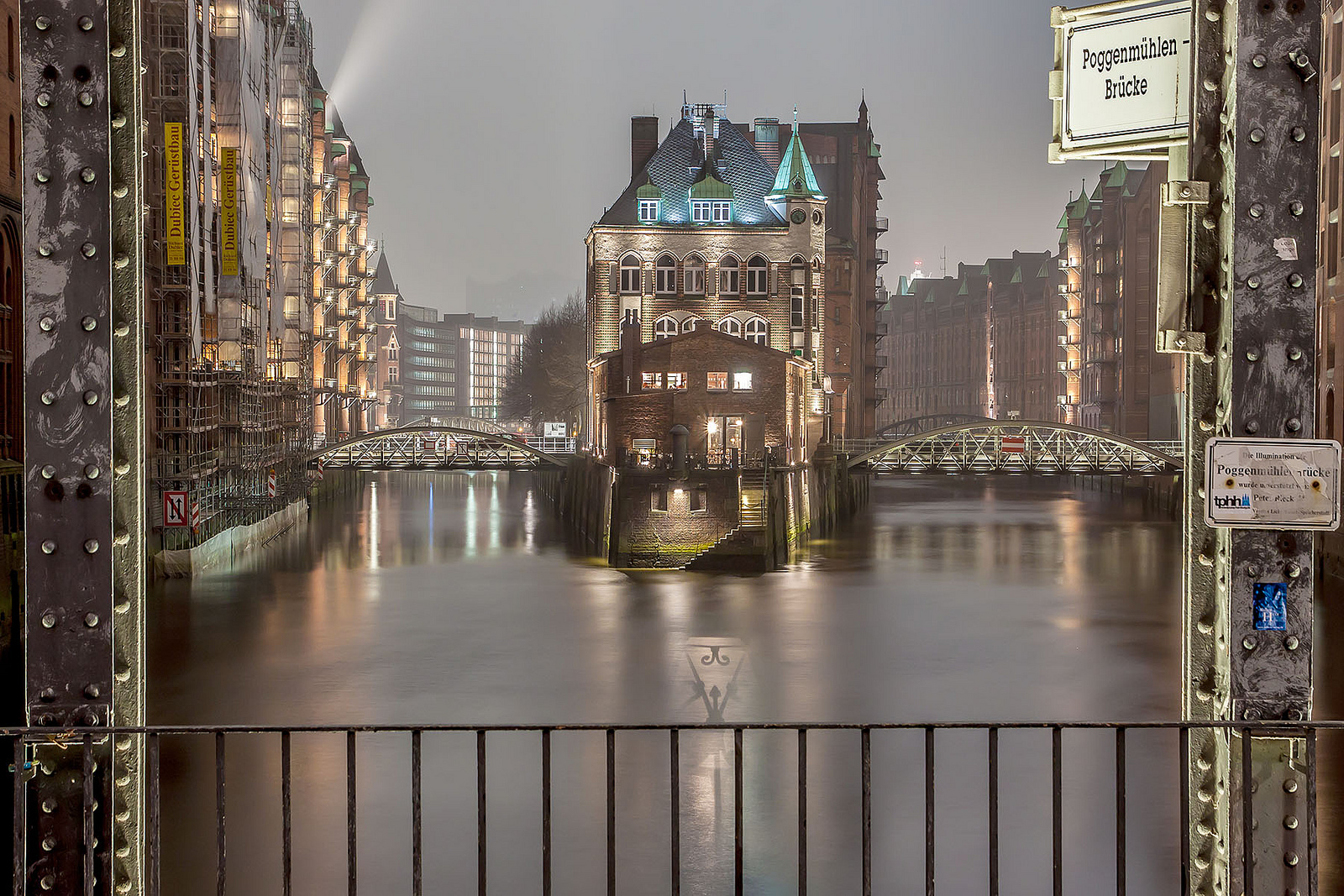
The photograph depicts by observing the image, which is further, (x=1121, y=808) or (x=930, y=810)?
(x=1121, y=808)

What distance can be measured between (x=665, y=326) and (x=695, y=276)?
2.57 metres

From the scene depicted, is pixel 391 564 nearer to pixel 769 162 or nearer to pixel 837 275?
pixel 769 162

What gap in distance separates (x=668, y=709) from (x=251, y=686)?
8.86 meters

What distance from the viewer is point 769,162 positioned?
70.9m

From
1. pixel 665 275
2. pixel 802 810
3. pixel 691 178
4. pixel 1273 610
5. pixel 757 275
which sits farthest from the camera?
pixel 691 178

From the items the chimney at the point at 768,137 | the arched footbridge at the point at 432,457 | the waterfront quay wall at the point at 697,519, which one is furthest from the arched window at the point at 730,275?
the waterfront quay wall at the point at 697,519

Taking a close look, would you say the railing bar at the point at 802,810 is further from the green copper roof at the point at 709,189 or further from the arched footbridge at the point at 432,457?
the green copper roof at the point at 709,189

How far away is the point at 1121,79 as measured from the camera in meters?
5.43

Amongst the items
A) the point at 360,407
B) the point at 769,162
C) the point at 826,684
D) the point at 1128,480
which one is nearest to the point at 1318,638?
the point at 826,684

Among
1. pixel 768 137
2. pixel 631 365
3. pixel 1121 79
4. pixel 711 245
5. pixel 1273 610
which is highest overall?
pixel 768 137

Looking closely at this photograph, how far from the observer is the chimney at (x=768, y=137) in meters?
71.3

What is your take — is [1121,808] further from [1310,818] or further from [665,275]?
[665,275]

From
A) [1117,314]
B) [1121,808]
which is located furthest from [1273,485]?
[1117,314]

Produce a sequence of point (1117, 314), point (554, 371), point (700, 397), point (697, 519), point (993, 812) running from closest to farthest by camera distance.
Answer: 1. point (993, 812)
2. point (697, 519)
3. point (700, 397)
4. point (1117, 314)
5. point (554, 371)
